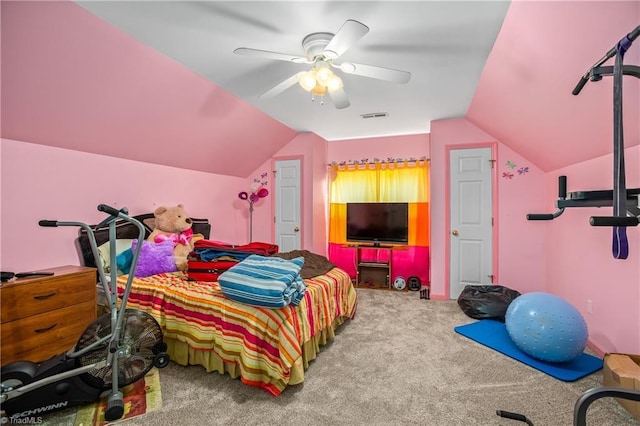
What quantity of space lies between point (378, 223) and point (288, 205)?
159 centimetres

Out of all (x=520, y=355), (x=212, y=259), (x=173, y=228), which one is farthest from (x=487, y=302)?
(x=173, y=228)

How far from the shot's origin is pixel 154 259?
9.43 ft

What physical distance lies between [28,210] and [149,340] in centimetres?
166

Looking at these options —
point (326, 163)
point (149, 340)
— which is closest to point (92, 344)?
point (149, 340)

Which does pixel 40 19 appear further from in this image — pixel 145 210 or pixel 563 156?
pixel 563 156

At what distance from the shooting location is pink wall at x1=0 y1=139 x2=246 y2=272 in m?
2.42

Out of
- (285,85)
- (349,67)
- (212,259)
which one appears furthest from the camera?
(212,259)

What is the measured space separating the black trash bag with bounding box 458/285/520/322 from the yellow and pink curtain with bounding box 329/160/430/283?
43.9 inches

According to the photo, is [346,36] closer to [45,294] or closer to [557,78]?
[557,78]

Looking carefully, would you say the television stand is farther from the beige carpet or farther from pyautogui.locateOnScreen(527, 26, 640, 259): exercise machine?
pyautogui.locateOnScreen(527, 26, 640, 259): exercise machine

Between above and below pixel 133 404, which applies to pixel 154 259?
above

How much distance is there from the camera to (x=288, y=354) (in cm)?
192

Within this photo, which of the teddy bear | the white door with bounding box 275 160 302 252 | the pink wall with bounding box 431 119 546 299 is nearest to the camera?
the teddy bear

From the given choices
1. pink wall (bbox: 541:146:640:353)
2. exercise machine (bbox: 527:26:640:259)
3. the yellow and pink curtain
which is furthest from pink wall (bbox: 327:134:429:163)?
exercise machine (bbox: 527:26:640:259)
